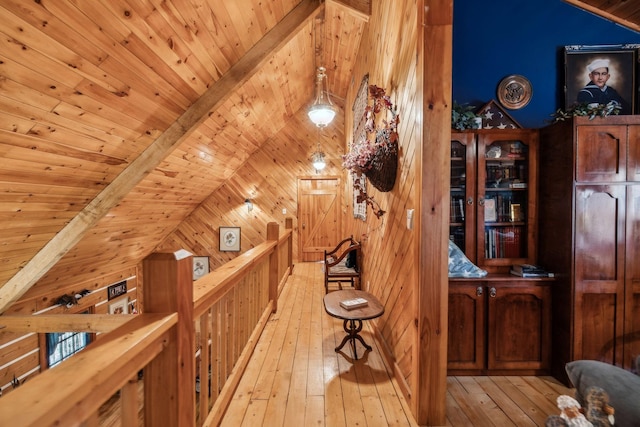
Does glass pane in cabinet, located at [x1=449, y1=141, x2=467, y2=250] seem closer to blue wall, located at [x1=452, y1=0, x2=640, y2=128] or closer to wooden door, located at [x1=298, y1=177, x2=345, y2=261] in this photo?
blue wall, located at [x1=452, y1=0, x2=640, y2=128]

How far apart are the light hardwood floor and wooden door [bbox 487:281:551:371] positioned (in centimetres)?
13

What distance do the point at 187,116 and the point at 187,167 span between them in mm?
1634

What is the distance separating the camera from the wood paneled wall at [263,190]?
6.68m

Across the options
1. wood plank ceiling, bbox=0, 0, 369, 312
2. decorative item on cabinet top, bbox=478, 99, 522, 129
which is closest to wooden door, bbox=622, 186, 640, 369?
decorative item on cabinet top, bbox=478, 99, 522, 129

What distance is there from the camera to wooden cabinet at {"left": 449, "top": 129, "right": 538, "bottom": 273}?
238cm

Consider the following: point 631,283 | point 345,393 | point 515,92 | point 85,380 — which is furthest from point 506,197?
point 85,380

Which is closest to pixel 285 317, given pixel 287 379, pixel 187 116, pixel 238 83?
pixel 287 379

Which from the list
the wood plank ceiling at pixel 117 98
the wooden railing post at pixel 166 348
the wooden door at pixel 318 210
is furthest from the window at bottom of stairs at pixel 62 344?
the wooden railing post at pixel 166 348

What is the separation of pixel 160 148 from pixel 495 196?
3543 millimetres

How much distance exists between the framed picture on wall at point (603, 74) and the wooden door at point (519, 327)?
1975mm

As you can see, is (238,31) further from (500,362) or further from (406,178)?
(500,362)

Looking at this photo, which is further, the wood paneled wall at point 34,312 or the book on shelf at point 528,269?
the wood paneled wall at point 34,312

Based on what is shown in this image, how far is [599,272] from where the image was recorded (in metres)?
2.08

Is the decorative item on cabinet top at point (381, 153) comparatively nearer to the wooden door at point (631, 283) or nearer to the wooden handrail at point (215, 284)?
the wooden handrail at point (215, 284)
